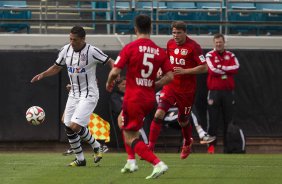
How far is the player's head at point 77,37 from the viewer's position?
553 inches

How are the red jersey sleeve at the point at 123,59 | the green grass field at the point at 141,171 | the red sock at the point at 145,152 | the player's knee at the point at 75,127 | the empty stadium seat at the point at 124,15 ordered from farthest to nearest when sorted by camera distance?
1. the empty stadium seat at the point at 124,15
2. the player's knee at the point at 75,127
3. the green grass field at the point at 141,171
4. the red jersey sleeve at the point at 123,59
5. the red sock at the point at 145,152

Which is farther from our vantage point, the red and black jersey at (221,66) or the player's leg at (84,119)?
the red and black jersey at (221,66)

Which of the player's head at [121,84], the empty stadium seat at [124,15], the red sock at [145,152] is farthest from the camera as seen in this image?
the empty stadium seat at [124,15]

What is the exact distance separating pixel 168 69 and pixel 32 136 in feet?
31.5

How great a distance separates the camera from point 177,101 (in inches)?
602

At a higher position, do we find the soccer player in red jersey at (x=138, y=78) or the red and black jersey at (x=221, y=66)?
the soccer player in red jersey at (x=138, y=78)

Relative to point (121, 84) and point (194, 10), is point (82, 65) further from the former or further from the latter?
point (194, 10)

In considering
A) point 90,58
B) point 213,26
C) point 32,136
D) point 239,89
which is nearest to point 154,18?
point 213,26

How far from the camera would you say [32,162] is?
15180 mm

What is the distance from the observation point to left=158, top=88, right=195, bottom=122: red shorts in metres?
15.1

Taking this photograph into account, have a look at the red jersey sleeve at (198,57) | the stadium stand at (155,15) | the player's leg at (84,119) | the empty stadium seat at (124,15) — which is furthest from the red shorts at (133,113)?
the empty stadium seat at (124,15)

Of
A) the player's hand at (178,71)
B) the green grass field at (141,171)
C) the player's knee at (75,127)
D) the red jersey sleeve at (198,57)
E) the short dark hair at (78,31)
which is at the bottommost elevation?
the green grass field at (141,171)

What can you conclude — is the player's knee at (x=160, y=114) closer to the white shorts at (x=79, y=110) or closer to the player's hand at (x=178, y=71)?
the player's hand at (x=178, y=71)

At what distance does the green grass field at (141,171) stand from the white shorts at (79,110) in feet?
2.59
